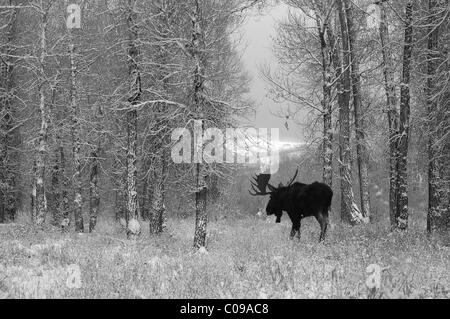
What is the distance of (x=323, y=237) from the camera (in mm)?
12523

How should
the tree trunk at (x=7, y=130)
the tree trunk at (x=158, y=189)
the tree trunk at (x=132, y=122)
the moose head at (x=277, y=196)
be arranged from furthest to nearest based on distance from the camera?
the tree trunk at (x=7, y=130)
the tree trunk at (x=158, y=189)
the tree trunk at (x=132, y=122)
the moose head at (x=277, y=196)

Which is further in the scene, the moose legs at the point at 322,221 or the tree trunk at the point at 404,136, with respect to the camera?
the tree trunk at the point at 404,136

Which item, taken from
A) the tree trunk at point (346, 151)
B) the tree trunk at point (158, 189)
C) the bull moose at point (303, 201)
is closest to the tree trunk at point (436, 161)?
the bull moose at point (303, 201)

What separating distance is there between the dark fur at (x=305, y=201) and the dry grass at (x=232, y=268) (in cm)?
76

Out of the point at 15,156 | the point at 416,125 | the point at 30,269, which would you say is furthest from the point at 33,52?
the point at 416,125

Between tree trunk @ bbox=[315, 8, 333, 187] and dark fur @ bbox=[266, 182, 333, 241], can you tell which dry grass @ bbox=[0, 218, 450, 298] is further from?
tree trunk @ bbox=[315, 8, 333, 187]

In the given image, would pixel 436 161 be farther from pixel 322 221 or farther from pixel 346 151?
pixel 346 151

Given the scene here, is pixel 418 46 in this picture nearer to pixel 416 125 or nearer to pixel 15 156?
pixel 416 125

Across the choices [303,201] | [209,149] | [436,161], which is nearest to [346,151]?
[303,201]

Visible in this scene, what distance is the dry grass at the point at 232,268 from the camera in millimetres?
6816

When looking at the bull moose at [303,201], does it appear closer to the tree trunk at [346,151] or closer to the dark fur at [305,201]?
the dark fur at [305,201]

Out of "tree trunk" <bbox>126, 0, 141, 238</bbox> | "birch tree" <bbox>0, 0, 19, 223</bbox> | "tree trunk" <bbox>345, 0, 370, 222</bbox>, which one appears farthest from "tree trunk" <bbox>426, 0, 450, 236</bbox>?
"birch tree" <bbox>0, 0, 19, 223</bbox>

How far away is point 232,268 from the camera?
889cm

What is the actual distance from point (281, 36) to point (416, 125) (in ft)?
21.1
